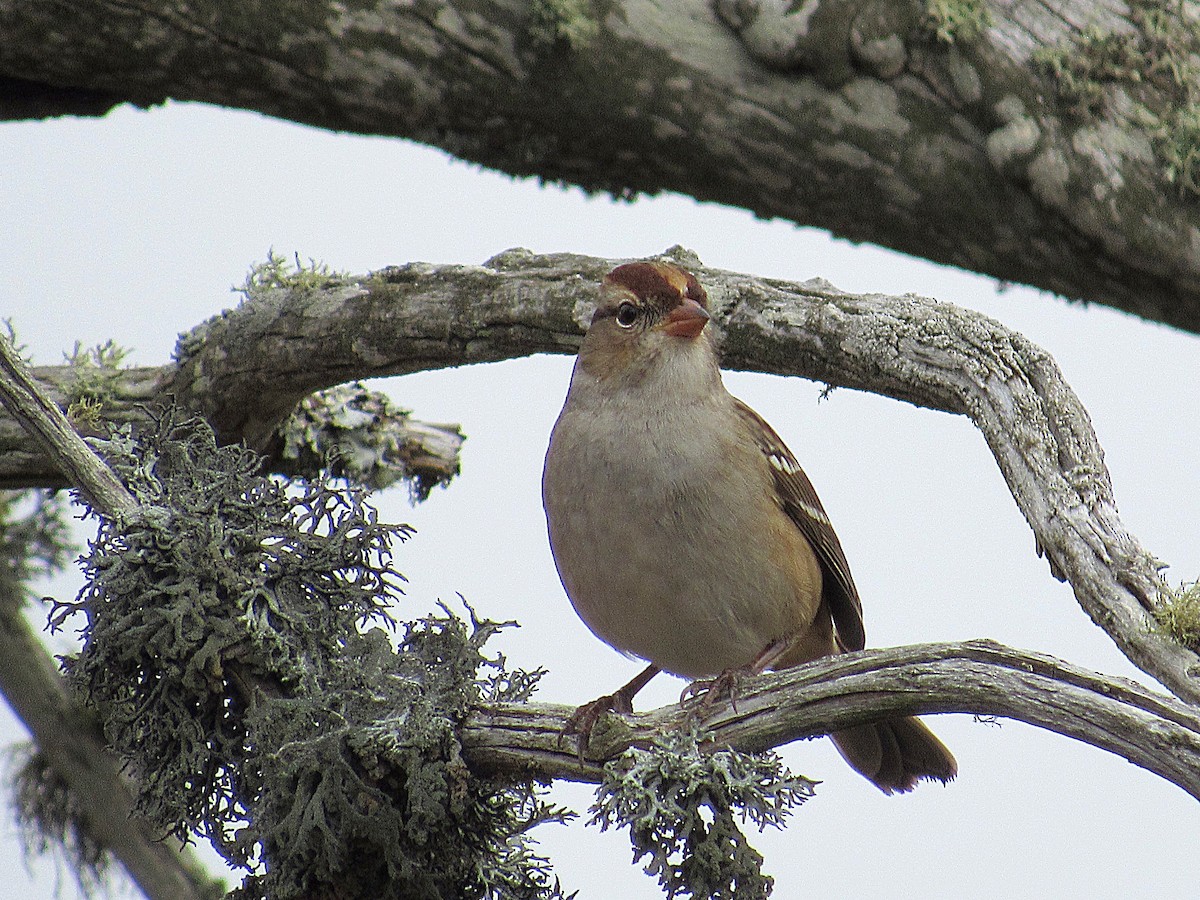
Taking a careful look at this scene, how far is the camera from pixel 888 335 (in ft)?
→ 12.6

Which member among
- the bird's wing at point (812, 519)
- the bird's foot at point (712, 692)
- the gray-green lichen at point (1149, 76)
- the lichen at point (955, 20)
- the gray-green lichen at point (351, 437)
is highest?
the gray-green lichen at point (351, 437)

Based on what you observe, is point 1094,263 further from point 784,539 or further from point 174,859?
point 174,859

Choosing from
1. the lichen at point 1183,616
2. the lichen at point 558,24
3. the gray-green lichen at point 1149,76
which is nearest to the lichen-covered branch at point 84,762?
the lichen at point 558,24

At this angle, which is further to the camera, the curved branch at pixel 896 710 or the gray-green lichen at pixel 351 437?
the gray-green lichen at pixel 351 437

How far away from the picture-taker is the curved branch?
2.51m

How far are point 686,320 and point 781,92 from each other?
1.08 metres

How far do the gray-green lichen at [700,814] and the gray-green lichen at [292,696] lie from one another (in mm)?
508

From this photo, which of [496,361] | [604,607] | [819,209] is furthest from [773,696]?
[819,209]

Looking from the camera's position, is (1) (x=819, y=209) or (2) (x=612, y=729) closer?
(2) (x=612, y=729)

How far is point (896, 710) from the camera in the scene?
2781 millimetres

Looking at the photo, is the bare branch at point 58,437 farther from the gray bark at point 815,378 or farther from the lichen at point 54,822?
the lichen at point 54,822

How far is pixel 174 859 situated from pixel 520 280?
2207 millimetres

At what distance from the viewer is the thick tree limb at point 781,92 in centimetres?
439

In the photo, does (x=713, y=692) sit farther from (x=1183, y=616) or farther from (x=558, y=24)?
(x=558, y=24)
